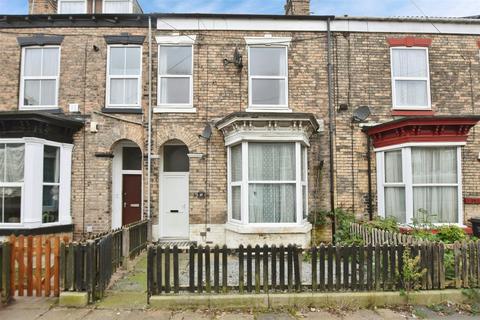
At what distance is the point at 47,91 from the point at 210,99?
514 cm

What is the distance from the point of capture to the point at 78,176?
10781 millimetres

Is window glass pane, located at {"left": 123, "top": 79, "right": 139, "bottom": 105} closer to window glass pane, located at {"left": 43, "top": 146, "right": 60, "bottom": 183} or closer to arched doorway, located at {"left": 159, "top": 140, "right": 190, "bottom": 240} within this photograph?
arched doorway, located at {"left": 159, "top": 140, "right": 190, "bottom": 240}

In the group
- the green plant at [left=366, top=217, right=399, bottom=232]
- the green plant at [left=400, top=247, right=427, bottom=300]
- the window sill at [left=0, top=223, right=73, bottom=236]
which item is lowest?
the green plant at [left=400, top=247, right=427, bottom=300]

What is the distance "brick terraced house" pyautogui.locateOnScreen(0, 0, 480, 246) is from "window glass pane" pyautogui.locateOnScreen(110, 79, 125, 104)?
3 cm

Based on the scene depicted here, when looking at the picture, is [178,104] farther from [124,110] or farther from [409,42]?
[409,42]

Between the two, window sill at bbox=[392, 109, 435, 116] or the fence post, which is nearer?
the fence post

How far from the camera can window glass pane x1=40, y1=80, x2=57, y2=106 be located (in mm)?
11094

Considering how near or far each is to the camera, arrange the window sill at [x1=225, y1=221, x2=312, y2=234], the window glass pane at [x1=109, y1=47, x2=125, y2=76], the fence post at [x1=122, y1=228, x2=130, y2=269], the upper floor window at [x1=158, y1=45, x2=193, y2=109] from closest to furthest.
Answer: the fence post at [x1=122, y1=228, x2=130, y2=269] < the window sill at [x1=225, y1=221, x2=312, y2=234] < the upper floor window at [x1=158, y1=45, x2=193, y2=109] < the window glass pane at [x1=109, y1=47, x2=125, y2=76]

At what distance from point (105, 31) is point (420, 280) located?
10833 mm

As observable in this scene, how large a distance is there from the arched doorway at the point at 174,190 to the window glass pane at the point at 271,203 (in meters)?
2.95

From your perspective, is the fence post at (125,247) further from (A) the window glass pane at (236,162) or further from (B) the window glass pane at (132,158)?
(B) the window glass pane at (132,158)

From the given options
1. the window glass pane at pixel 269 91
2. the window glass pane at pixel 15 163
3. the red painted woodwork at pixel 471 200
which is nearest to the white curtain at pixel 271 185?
the window glass pane at pixel 269 91

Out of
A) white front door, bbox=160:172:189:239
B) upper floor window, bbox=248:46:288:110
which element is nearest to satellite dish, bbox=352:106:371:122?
upper floor window, bbox=248:46:288:110

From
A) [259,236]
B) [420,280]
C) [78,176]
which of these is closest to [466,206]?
[420,280]
